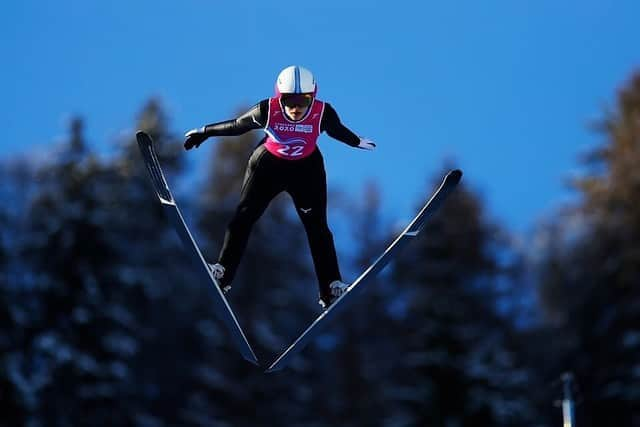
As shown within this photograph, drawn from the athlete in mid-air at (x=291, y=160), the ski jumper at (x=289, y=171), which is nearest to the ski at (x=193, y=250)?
the athlete in mid-air at (x=291, y=160)

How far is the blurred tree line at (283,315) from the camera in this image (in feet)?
82.9

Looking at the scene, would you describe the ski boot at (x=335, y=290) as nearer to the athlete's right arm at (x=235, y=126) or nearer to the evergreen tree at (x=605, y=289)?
the athlete's right arm at (x=235, y=126)

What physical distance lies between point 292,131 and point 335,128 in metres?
0.45

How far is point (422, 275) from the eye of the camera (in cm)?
2691

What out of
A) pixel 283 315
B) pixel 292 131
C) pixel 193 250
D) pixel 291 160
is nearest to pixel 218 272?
pixel 193 250

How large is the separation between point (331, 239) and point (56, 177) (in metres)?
18.3

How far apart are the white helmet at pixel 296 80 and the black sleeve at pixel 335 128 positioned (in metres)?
0.43

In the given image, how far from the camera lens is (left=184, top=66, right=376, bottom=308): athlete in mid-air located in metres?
8.95

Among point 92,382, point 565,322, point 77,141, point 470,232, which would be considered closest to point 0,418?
point 92,382

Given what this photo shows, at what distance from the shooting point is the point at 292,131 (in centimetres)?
909

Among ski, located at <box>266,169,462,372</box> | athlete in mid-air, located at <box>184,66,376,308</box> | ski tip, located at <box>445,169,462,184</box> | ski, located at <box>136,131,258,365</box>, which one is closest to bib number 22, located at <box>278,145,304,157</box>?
athlete in mid-air, located at <box>184,66,376,308</box>

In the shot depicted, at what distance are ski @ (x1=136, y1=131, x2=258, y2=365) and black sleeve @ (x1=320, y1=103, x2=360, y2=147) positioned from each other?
1.62 meters

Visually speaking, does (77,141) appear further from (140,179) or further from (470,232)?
(470,232)

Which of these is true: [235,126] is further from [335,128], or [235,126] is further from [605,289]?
[605,289]
